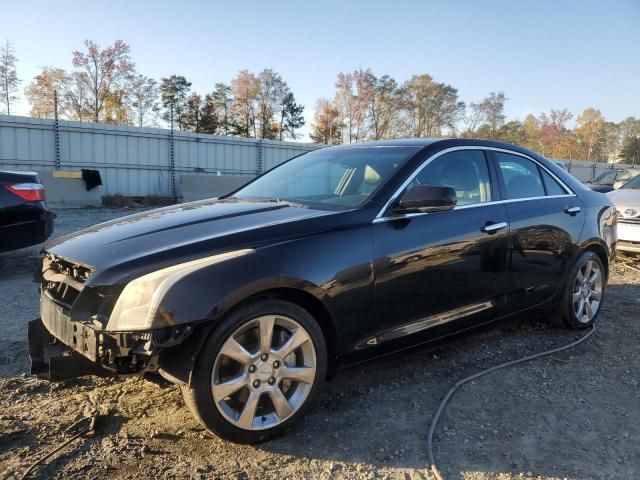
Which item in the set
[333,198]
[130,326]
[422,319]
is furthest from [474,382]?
[130,326]

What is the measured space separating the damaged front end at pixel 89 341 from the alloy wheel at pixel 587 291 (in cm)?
349

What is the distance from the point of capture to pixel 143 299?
7.34ft

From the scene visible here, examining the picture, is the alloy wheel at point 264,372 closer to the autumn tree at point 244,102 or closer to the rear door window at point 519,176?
the rear door window at point 519,176

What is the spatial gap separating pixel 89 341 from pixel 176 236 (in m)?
0.66

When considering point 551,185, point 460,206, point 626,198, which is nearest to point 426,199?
point 460,206

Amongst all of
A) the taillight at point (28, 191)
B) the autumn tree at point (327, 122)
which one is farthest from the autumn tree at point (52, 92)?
the taillight at point (28, 191)

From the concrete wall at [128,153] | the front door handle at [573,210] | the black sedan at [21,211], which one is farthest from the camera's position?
the concrete wall at [128,153]

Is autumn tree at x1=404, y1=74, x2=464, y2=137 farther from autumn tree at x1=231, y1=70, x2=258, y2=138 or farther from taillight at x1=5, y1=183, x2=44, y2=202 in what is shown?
taillight at x1=5, y1=183, x2=44, y2=202

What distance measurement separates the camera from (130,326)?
2.21m

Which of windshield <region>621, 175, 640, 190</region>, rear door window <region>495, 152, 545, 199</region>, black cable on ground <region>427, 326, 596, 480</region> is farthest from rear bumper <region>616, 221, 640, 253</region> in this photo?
rear door window <region>495, 152, 545, 199</region>

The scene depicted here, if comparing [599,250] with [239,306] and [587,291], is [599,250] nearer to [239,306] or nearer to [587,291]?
[587,291]

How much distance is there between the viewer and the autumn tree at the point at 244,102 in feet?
204

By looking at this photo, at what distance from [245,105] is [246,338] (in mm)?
63062

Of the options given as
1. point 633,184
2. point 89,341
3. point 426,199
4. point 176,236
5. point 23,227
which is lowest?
point 89,341
